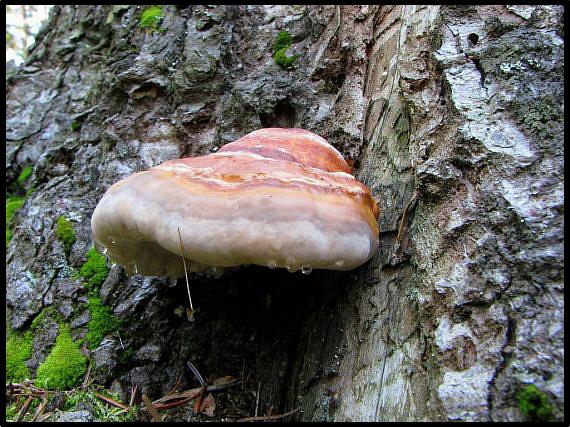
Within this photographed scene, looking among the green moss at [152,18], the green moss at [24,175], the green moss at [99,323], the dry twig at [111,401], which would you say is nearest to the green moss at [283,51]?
the green moss at [152,18]

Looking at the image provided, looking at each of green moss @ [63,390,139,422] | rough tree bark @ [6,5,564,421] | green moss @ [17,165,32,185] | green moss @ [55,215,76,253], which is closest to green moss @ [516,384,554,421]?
rough tree bark @ [6,5,564,421]

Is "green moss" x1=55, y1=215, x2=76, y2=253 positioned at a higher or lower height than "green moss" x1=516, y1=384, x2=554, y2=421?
lower

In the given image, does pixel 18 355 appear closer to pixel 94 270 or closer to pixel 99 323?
pixel 99 323

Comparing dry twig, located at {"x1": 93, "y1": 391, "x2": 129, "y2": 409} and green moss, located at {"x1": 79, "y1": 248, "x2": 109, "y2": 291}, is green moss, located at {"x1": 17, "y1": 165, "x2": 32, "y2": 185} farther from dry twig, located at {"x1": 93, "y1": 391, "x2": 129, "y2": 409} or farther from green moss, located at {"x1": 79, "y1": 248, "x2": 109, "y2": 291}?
dry twig, located at {"x1": 93, "y1": 391, "x2": 129, "y2": 409}

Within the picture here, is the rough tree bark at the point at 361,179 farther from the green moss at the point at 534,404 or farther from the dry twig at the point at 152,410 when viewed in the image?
the dry twig at the point at 152,410

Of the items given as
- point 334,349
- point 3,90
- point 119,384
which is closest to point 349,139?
point 334,349

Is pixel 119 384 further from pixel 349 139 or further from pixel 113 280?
pixel 349 139

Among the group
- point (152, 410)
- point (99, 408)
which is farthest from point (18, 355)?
point (152, 410)

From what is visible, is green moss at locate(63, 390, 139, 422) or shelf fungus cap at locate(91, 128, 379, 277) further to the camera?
green moss at locate(63, 390, 139, 422)
